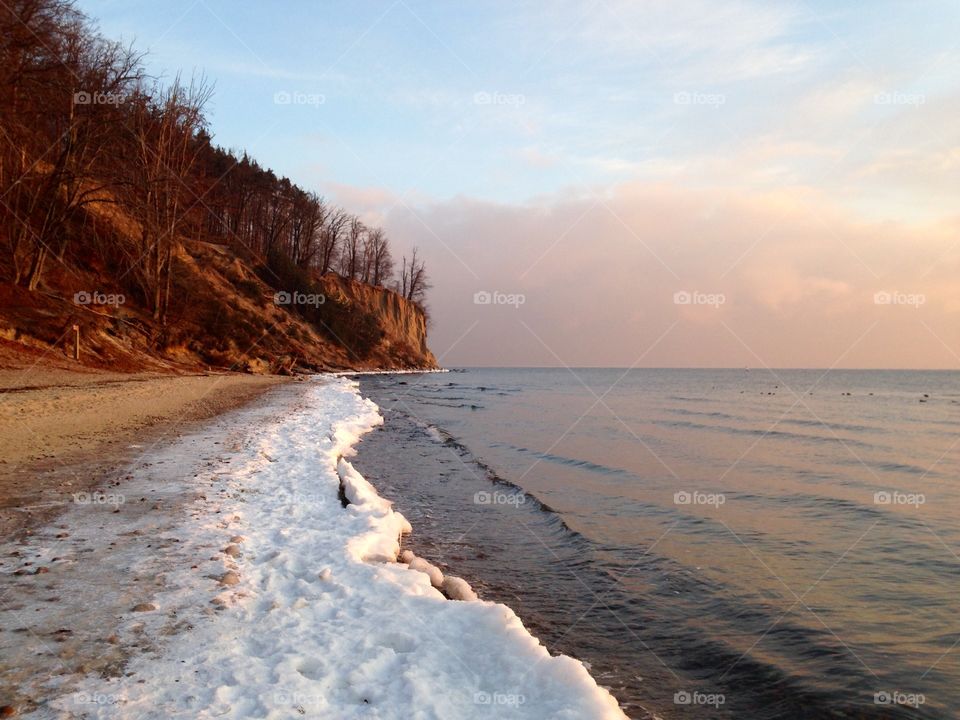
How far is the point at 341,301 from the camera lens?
70312 mm

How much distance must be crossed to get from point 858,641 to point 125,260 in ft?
125

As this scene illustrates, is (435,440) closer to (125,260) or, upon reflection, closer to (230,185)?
(125,260)

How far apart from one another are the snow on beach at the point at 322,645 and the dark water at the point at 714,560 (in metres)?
1.14
